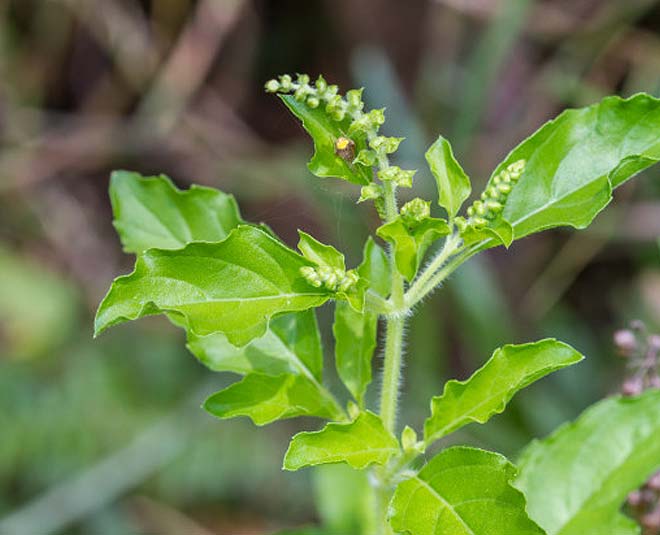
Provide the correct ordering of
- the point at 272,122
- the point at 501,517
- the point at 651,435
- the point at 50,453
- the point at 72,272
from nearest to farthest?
1. the point at 501,517
2. the point at 651,435
3. the point at 50,453
4. the point at 72,272
5. the point at 272,122

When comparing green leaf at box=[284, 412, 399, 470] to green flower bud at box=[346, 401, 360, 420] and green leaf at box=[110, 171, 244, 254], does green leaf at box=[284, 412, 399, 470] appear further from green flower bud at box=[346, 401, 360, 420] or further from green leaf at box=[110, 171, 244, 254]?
green leaf at box=[110, 171, 244, 254]

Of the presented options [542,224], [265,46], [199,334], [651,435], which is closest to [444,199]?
[542,224]

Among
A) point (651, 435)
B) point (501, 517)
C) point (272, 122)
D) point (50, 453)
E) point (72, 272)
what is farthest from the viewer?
point (272, 122)

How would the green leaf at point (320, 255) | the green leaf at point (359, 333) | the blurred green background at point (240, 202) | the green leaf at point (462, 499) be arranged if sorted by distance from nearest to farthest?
the green leaf at point (462, 499)
the green leaf at point (320, 255)
the green leaf at point (359, 333)
the blurred green background at point (240, 202)

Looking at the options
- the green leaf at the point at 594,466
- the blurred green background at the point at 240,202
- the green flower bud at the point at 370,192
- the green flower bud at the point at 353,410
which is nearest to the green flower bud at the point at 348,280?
the green flower bud at the point at 370,192

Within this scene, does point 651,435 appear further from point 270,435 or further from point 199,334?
point 270,435

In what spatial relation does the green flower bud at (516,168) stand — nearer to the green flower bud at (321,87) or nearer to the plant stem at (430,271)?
the plant stem at (430,271)

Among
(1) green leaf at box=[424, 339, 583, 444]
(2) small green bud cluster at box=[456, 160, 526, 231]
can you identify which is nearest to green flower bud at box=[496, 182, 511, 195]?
(2) small green bud cluster at box=[456, 160, 526, 231]
